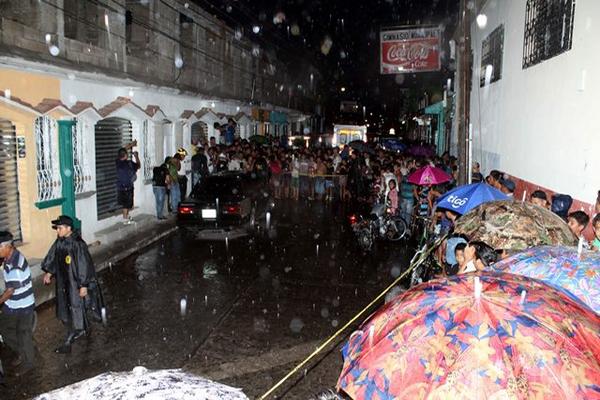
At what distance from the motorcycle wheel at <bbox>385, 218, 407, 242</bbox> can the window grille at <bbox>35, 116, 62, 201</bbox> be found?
7546 mm

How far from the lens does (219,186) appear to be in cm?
1374

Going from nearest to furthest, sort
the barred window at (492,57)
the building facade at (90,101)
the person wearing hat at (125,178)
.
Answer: the building facade at (90,101)
the person wearing hat at (125,178)
the barred window at (492,57)

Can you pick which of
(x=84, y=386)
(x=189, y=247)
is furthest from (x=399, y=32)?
(x=84, y=386)

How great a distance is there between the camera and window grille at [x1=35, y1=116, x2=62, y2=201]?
10.6 meters

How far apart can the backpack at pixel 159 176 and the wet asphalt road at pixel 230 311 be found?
7.30 feet

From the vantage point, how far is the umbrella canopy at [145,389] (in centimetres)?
254

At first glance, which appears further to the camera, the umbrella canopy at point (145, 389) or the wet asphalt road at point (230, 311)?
the wet asphalt road at point (230, 311)

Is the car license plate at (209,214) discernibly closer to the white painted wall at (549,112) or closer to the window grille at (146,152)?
the window grille at (146,152)

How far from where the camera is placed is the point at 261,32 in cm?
3197

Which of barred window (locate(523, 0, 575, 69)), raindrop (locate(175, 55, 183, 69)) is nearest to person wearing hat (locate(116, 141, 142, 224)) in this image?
raindrop (locate(175, 55, 183, 69))

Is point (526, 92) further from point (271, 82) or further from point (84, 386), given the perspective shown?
point (271, 82)

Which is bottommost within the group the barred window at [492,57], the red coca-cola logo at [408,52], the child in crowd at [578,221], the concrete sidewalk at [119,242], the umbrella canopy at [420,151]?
the concrete sidewalk at [119,242]

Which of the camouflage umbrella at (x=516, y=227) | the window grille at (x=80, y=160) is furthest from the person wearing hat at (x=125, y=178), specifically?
the camouflage umbrella at (x=516, y=227)

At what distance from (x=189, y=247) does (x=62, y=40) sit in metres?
5.46
